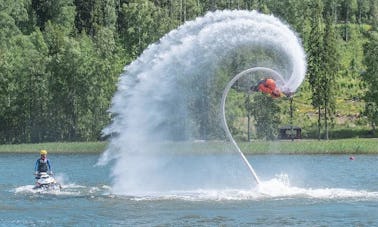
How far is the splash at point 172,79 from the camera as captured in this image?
4669 centimetres

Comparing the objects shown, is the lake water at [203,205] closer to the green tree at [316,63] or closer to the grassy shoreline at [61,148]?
the grassy shoreline at [61,148]

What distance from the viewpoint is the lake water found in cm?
4041

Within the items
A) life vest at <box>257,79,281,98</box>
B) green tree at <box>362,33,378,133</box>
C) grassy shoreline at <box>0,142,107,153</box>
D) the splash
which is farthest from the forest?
life vest at <box>257,79,281,98</box>

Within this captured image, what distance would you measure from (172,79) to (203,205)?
7992 mm

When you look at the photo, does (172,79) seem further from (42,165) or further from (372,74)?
(372,74)

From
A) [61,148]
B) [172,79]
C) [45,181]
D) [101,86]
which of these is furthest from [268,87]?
[101,86]

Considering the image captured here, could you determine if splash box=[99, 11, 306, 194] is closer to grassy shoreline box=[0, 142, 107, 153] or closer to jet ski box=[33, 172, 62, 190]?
jet ski box=[33, 172, 62, 190]

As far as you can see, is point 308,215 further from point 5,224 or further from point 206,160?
point 206,160

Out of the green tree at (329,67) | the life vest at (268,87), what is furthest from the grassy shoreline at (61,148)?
the life vest at (268,87)

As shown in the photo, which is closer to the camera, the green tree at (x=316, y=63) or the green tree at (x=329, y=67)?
the green tree at (x=329, y=67)

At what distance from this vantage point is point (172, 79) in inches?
1932

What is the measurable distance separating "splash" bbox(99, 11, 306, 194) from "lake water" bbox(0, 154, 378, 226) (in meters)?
2.56

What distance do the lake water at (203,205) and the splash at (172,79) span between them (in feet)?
8.40

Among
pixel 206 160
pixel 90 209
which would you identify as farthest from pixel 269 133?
pixel 90 209
